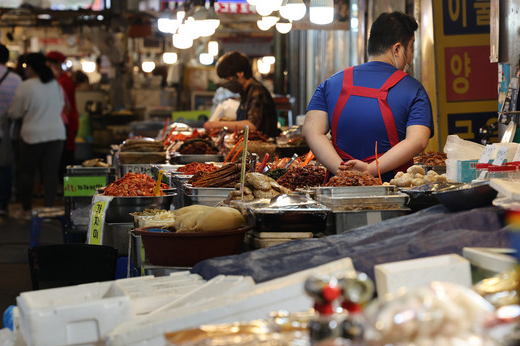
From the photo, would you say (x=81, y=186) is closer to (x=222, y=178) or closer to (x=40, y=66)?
(x=222, y=178)

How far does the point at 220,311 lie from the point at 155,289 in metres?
0.47

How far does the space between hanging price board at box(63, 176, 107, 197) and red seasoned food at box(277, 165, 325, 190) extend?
2.93 m

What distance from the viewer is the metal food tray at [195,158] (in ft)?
22.4

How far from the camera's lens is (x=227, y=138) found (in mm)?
7781

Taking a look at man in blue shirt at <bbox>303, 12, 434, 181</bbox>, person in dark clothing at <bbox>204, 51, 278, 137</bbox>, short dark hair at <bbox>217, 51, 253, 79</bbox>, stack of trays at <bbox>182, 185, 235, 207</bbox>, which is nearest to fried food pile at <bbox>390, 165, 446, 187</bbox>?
man in blue shirt at <bbox>303, 12, 434, 181</bbox>

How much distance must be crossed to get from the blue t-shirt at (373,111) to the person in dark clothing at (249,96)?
3.57 m

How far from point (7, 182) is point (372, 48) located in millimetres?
8321

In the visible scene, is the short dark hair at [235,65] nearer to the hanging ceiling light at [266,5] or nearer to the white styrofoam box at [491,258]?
the hanging ceiling light at [266,5]

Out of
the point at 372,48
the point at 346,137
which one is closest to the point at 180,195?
the point at 346,137

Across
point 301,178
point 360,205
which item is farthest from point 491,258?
point 301,178

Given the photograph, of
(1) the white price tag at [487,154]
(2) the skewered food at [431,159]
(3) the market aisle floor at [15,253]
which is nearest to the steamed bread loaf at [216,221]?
(1) the white price tag at [487,154]

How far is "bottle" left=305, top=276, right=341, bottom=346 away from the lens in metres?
1.35

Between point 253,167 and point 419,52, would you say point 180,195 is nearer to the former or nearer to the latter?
point 253,167

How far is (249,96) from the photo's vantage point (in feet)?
27.5
